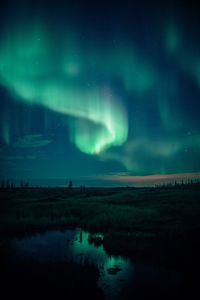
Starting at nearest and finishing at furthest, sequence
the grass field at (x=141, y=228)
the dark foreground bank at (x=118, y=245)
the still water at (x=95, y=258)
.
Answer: the dark foreground bank at (x=118, y=245) → the still water at (x=95, y=258) → the grass field at (x=141, y=228)

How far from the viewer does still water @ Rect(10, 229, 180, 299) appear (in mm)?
14992

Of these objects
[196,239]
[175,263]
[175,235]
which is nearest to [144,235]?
[175,235]

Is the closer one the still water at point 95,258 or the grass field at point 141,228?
the still water at point 95,258

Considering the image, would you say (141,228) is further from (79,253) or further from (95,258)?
(95,258)

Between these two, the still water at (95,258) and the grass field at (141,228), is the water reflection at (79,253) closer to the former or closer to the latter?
the still water at (95,258)

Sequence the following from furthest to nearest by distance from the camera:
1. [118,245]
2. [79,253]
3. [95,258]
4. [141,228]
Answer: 1. [141,228]
2. [118,245]
3. [79,253]
4. [95,258]

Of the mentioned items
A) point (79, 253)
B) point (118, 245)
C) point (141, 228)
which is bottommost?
point (79, 253)

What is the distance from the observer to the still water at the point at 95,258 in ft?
49.2

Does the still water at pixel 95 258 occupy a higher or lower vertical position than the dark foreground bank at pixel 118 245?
lower

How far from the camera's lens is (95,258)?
64.7ft

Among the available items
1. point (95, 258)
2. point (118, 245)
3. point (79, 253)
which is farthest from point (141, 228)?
point (95, 258)

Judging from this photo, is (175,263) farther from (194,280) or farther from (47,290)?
(47,290)

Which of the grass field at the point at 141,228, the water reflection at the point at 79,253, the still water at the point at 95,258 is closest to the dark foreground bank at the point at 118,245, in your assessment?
the grass field at the point at 141,228

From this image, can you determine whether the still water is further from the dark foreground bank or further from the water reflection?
the dark foreground bank
